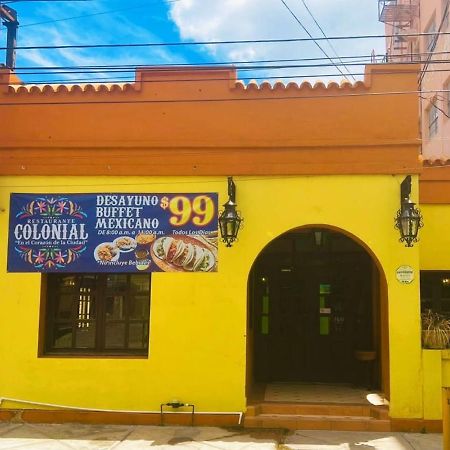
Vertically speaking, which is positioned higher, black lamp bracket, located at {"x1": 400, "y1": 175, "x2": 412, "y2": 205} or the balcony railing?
the balcony railing

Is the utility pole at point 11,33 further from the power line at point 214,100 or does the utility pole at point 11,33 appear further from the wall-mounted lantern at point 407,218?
the wall-mounted lantern at point 407,218

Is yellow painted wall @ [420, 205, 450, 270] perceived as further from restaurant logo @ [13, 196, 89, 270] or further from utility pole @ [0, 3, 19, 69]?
utility pole @ [0, 3, 19, 69]

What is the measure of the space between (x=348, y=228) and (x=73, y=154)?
174 inches

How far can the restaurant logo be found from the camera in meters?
8.39

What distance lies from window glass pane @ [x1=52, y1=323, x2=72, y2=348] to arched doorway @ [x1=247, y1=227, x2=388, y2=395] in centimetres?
324

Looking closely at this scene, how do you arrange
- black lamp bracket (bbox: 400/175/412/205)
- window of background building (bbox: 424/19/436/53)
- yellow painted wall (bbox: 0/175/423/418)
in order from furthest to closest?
window of background building (bbox: 424/19/436/53)
yellow painted wall (bbox: 0/175/423/418)
black lamp bracket (bbox: 400/175/412/205)

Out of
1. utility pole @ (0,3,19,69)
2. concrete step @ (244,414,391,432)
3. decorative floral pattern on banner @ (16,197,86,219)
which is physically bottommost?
concrete step @ (244,414,391,432)

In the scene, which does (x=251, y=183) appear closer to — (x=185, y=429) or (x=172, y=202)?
(x=172, y=202)

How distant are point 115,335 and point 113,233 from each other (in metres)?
1.61

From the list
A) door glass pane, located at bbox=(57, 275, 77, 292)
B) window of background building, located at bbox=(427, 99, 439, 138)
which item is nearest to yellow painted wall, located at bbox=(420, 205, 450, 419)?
door glass pane, located at bbox=(57, 275, 77, 292)

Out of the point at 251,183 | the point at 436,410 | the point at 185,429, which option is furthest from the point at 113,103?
the point at 436,410

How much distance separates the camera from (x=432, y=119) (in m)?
20.6

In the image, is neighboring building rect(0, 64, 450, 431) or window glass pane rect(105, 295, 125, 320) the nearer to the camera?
neighboring building rect(0, 64, 450, 431)

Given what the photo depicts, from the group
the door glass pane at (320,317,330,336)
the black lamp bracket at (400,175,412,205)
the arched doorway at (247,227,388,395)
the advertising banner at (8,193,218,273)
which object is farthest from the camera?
the door glass pane at (320,317,330,336)
